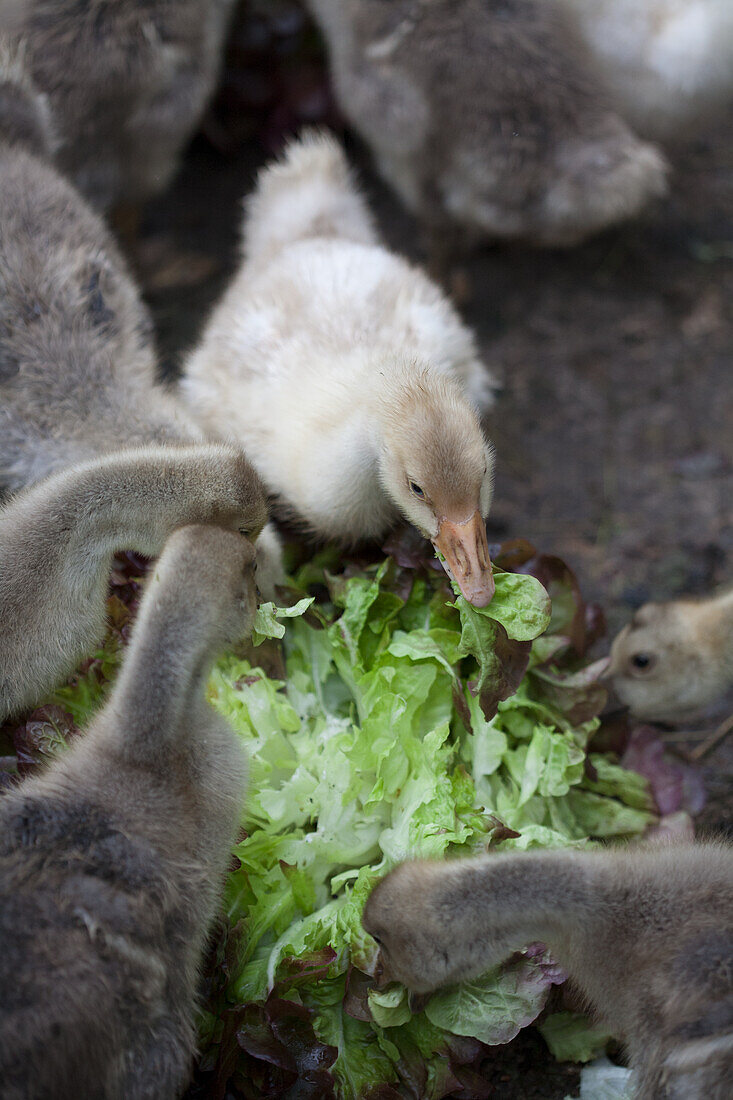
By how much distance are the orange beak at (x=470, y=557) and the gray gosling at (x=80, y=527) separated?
406 mm

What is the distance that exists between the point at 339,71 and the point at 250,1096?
10.8 feet

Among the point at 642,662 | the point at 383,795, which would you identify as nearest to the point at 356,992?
Result: the point at 383,795

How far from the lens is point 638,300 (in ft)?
13.6

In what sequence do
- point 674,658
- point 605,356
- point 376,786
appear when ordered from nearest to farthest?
point 376,786 < point 674,658 < point 605,356

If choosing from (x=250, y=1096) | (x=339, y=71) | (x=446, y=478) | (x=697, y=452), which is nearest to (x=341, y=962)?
(x=250, y=1096)

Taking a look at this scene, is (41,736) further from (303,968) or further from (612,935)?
(612,935)

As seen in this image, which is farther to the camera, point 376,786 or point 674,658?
point 674,658

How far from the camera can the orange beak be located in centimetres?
213

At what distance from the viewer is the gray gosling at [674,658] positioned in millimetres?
2789

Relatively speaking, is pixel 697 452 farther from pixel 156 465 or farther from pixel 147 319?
pixel 156 465

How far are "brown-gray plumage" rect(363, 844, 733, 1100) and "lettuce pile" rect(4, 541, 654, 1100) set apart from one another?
0.81ft

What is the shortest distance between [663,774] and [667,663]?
0.34 metres

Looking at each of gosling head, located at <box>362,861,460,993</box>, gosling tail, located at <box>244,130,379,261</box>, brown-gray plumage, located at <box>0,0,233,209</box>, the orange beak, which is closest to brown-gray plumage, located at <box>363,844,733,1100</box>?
gosling head, located at <box>362,861,460,993</box>

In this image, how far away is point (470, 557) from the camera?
2.16 metres
